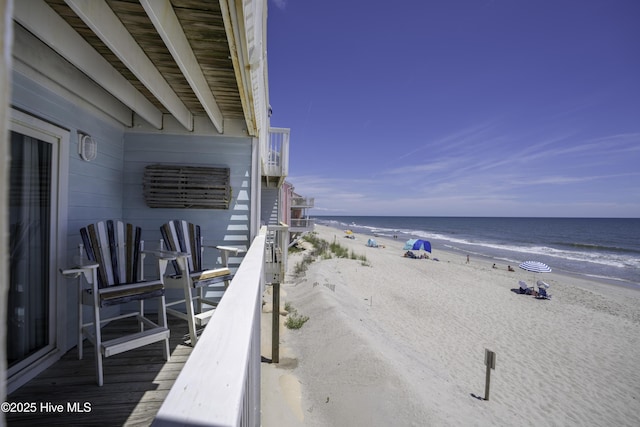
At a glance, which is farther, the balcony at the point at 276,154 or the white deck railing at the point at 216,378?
the balcony at the point at 276,154

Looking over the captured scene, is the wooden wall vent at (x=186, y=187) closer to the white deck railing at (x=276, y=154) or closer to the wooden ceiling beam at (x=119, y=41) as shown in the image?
the wooden ceiling beam at (x=119, y=41)

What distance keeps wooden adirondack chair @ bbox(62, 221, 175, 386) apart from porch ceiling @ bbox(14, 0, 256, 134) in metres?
1.22

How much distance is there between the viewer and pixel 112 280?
263 centimetres

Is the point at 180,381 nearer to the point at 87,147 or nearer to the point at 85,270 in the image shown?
A: the point at 85,270

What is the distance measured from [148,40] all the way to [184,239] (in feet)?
6.51

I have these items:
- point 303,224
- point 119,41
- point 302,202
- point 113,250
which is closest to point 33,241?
point 113,250

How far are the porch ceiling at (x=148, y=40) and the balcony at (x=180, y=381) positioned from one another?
1.32 metres

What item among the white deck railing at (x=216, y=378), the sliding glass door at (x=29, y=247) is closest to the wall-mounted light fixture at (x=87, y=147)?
the sliding glass door at (x=29, y=247)

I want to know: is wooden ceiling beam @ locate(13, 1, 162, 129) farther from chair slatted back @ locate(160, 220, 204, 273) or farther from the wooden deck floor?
the wooden deck floor

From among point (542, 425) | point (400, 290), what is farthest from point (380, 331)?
point (400, 290)

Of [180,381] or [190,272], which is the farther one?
[190,272]

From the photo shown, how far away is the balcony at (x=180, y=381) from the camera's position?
654 mm

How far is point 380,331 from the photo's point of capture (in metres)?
6.39

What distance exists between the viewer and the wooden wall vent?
12.0 feet
